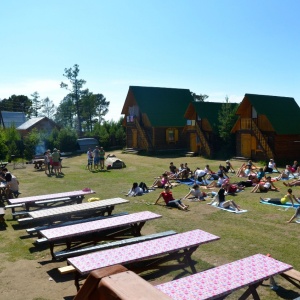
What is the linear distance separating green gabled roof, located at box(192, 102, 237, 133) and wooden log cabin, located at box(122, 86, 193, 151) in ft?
13.5

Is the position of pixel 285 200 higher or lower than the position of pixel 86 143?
lower

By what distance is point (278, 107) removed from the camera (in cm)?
2997

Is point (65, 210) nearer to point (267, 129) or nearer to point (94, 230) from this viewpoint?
point (94, 230)

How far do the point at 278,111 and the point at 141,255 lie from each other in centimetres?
Answer: 2548

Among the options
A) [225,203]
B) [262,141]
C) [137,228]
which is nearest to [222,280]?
[137,228]

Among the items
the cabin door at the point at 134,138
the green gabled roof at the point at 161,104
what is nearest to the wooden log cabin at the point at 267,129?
the green gabled roof at the point at 161,104

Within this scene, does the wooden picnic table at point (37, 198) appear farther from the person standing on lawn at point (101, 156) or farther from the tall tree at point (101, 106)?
the tall tree at point (101, 106)

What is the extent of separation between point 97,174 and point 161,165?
623cm

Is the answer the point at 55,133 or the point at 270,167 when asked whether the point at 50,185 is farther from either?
the point at 55,133

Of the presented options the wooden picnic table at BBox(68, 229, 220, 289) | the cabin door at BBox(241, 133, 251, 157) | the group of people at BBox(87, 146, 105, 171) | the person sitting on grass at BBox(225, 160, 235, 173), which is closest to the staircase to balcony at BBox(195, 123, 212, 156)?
the cabin door at BBox(241, 133, 251, 157)

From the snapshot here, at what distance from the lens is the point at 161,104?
1570 inches

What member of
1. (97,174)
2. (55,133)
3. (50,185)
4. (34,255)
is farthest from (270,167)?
(55,133)

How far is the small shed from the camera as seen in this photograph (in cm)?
4175

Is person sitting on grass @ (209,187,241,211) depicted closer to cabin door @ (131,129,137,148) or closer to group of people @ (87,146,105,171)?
group of people @ (87,146,105,171)
